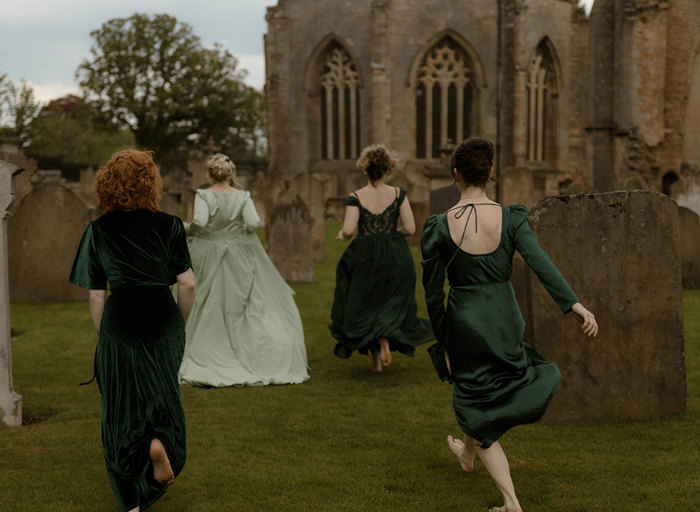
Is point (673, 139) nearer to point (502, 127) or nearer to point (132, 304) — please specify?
Answer: point (502, 127)

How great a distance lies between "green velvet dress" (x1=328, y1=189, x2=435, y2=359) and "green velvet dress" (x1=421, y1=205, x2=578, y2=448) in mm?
2678

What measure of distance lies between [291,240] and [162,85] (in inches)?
1601

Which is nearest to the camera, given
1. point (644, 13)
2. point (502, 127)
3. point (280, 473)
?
point (280, 473)

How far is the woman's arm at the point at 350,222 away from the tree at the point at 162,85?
44116mm

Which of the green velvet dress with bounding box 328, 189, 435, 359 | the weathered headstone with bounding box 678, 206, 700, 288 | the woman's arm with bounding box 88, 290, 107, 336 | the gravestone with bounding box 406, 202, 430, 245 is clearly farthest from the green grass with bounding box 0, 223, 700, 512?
the gravestone with bounding box 406, 202, 430, 245

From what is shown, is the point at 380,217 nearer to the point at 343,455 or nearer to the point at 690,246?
the point at 343,455

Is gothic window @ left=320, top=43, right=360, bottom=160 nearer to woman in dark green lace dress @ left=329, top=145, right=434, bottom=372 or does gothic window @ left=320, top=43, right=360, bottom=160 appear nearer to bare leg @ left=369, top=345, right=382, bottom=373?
bare leg @ left=369, top=345, right=382, bottom=373

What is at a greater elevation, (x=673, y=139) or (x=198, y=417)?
(x=673, y=139)

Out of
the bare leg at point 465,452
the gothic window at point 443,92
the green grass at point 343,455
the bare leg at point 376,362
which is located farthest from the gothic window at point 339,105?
the bare leg at point 465,452

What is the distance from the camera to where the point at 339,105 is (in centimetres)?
3344

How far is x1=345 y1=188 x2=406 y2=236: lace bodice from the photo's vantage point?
22.1 ft

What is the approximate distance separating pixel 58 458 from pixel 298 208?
8.17m

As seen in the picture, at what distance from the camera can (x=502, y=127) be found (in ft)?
105

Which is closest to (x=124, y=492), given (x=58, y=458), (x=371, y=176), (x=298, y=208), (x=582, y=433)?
(x=58, y=458)
